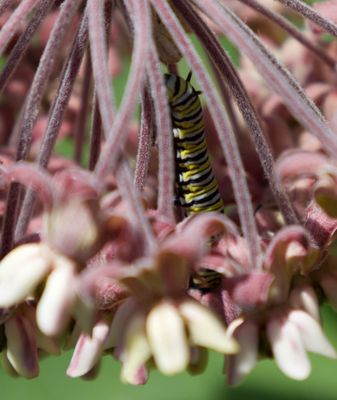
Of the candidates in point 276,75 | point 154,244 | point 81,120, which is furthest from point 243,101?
point 81,120

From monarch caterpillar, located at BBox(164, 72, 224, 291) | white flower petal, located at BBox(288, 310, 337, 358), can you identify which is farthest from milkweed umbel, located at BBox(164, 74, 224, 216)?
white flower petal, located at BBox(288, 310, 337, 358)

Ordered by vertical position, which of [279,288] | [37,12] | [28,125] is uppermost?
[37,12]

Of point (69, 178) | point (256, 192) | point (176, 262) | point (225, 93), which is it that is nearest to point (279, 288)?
point (176, 262)

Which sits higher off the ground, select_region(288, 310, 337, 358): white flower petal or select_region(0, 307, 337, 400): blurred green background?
select_region(288, 310, 337, 358): white flower petal

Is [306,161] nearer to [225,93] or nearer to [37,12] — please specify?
[37,12]

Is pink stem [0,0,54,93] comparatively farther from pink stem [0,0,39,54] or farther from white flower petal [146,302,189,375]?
white flower petal [146,302,189,375]

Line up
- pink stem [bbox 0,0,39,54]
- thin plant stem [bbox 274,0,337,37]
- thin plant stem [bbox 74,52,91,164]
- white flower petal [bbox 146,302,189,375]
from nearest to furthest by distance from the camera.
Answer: white flower petal [bbox 146,302,189,375] < pink stem [bbox 0,0,39,54] < thin plant stem [bbox 274,0,337,37] < thin plant stem [bbox 74,52,91,164]
